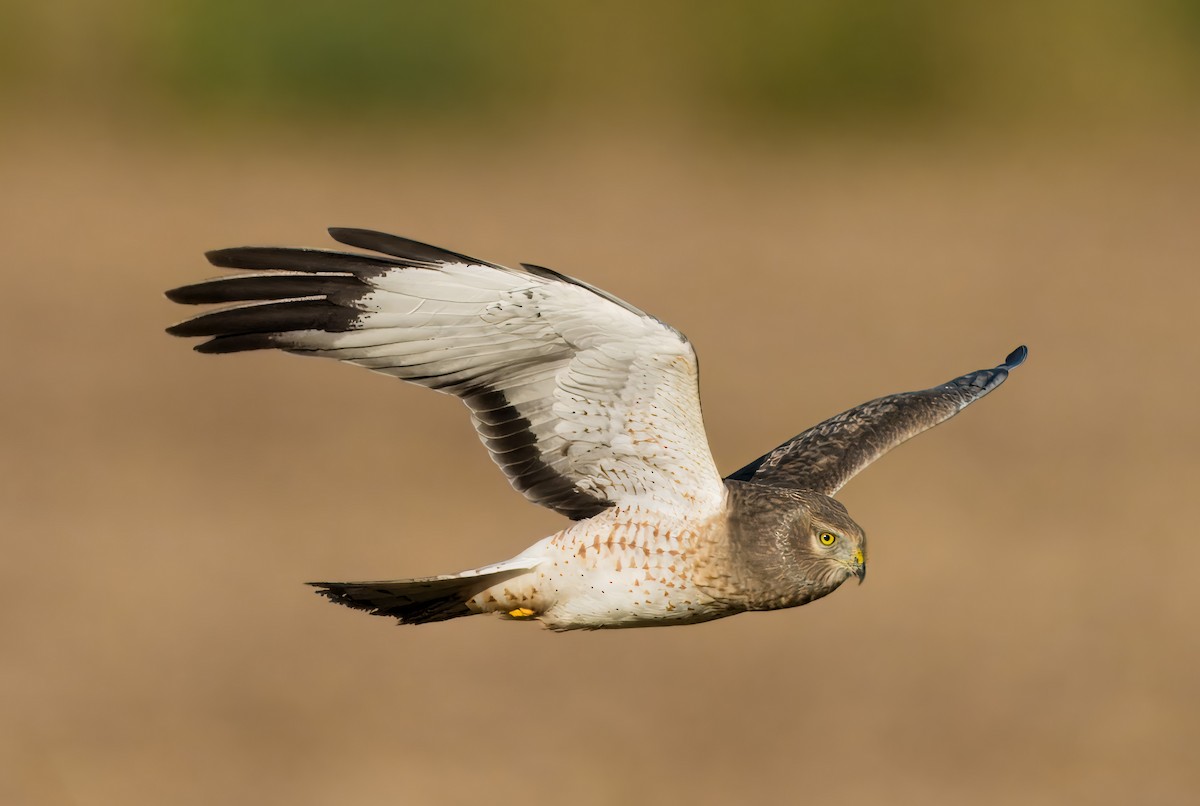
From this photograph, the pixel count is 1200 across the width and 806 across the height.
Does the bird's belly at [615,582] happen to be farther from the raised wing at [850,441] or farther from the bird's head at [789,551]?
the raised wing at [850,441]

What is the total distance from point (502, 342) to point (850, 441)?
2.51 meters

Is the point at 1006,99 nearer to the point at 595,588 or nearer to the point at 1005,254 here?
the point at 1005,254

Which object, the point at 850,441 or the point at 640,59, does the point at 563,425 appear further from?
the point at 640,59

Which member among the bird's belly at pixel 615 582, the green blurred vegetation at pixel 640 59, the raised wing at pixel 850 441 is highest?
the green blurred vegetation at pixel 640 59

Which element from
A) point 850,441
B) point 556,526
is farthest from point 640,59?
point 850,441

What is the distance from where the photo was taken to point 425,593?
27.3 feet

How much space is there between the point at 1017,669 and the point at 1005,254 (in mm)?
13540

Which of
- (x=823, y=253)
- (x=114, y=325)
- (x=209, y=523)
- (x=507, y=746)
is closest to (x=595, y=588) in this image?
(x=507, y=746)

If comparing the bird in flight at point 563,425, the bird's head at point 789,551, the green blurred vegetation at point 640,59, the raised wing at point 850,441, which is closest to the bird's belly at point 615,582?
the bird in flight at point 563,425

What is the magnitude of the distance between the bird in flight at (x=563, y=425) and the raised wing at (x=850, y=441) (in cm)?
81

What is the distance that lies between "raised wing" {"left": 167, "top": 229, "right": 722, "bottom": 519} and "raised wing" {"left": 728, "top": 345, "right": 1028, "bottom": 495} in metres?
1.07

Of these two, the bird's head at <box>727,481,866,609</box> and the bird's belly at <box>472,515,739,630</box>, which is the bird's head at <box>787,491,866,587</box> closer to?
the bird's head at <box>727,481,866,609</box>

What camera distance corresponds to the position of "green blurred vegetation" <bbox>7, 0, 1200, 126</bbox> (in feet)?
120

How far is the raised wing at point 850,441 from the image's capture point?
30.7ft
